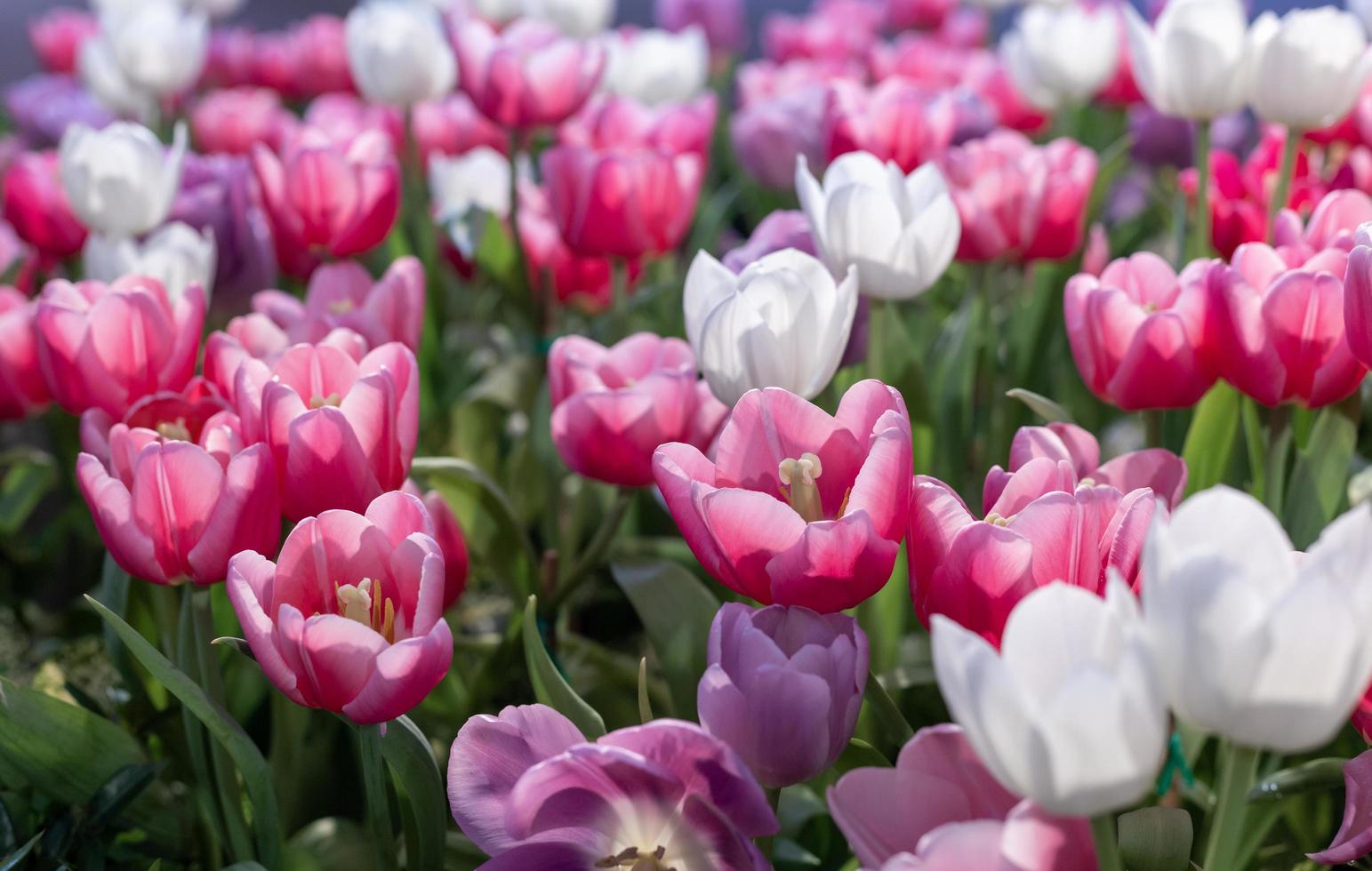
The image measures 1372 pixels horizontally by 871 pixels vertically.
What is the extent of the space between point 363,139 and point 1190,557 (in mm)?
1102

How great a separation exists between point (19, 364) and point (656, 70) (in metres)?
1.03

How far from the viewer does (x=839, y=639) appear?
21.4 inches

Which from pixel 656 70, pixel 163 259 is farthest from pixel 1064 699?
pixel 656 70

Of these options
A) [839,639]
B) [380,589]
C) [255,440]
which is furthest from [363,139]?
[839,639]

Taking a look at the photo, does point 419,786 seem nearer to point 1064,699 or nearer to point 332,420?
point 332,420

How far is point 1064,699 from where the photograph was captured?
0.38 m

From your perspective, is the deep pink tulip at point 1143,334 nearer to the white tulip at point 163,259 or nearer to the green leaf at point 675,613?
the green leaf at point 675,613

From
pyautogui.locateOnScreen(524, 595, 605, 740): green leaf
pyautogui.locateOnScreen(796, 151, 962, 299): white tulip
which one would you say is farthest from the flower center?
pyautogui.locateOnScreen(796, 151, 962, 299): white tulip

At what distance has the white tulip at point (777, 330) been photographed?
71 centimetres

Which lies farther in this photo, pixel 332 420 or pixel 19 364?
pixel 19 364

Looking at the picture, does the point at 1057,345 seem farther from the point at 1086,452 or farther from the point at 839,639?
the point at 839,639

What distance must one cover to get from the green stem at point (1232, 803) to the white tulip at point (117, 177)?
999 millimetres

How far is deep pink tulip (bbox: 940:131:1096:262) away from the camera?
1107mm

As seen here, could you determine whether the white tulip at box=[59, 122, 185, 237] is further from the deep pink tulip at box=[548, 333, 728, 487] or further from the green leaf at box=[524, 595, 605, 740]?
the green leaf at box=[524, 595, 605, 740]
